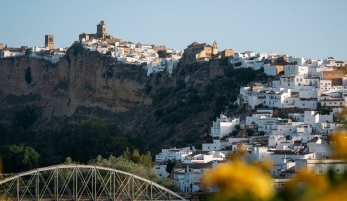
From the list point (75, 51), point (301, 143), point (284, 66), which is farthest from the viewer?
point (75, 51)

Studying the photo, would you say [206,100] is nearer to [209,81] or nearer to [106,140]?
[209,81]

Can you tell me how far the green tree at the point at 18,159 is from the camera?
60.4 metres

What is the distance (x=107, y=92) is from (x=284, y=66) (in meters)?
24.2

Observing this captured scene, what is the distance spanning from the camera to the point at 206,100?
6856 centimetres

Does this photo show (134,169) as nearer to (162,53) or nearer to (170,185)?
(170,185)

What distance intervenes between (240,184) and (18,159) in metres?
59.0

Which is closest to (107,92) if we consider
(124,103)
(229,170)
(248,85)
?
(124,103)

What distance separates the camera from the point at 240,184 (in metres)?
2.92

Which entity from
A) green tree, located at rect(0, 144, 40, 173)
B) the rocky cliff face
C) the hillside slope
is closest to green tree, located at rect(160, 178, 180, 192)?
the hillside slope

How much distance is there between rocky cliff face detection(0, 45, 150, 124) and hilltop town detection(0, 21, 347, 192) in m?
2.92

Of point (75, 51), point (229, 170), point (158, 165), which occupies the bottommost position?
point (158, 165)

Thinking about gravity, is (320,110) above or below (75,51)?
below

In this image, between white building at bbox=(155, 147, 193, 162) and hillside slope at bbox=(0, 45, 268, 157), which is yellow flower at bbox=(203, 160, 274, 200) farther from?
hillside slope at bbox=(0, 45, 268, 157)

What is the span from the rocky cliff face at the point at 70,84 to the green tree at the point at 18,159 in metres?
18.4
